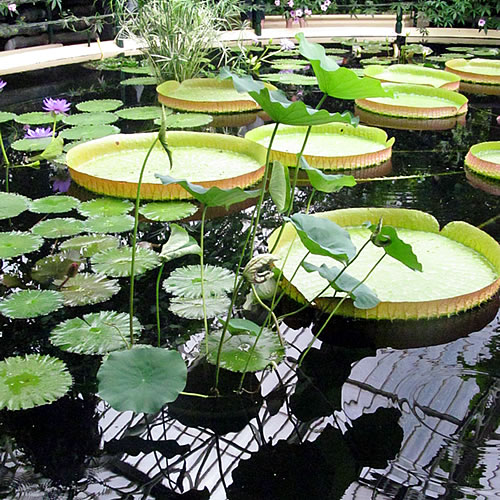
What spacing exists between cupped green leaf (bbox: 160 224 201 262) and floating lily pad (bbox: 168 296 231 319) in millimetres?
300

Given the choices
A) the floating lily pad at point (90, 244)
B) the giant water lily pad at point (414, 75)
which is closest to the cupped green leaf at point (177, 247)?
the floating lily pad at point (90, 244)

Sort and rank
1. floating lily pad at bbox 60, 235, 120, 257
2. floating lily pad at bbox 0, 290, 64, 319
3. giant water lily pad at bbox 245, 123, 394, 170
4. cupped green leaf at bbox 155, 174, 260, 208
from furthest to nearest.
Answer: giant water lily pad at bbox 245, 123, 394, 170 < floating lily pad at bbox 60, 235, 120, 257 < floating lily pad at bbox 0, 290, 64, 319 < cupped green leaf at bbox 155, 174, 260, 208

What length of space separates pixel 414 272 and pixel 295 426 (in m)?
0.69

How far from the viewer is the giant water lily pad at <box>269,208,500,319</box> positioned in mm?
1758

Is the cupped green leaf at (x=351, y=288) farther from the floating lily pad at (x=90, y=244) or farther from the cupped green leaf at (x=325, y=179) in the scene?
the floating lily pad at (x=90, y=244)

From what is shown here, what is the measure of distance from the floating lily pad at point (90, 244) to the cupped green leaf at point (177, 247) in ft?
2.19

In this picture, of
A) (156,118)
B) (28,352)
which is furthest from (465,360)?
(156,118)

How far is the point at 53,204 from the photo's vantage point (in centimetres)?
246

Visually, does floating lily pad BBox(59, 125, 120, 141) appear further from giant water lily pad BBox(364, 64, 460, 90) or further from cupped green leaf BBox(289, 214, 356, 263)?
giant water lily pad BBox(364, 64, 460, 90)

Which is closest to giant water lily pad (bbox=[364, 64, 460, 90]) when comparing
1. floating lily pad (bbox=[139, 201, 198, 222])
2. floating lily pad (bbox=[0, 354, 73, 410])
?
floating lily pad (bbox=[139, 201, 198, 222])

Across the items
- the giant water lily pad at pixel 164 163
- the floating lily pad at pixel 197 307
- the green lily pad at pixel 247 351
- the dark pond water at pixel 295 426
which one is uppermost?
the giant water lily pad at pixel 164 163

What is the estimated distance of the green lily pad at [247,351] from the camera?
60.4 inches

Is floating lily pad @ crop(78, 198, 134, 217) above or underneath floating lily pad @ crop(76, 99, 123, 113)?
underneath

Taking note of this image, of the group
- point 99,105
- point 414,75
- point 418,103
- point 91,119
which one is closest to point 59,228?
point 91,119
